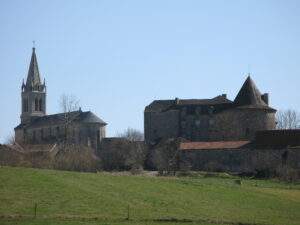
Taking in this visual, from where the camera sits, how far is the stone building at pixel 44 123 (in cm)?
10718

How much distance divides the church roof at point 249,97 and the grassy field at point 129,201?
38684 millimetres

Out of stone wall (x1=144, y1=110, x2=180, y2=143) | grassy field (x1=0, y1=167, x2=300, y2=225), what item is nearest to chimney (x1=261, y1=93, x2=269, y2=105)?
stone wall (x1=144, y1=110, x2=180, y2=143)

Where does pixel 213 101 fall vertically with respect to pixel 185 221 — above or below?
above

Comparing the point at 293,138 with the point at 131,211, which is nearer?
the point at 131,211

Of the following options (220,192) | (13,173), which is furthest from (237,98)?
(13,173)

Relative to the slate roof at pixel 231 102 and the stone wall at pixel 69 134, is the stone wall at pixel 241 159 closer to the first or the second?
the slate roof at pixel 231 102

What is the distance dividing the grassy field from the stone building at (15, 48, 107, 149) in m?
50.9

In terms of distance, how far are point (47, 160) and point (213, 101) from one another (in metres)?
33.4

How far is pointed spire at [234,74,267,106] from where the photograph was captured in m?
85.1

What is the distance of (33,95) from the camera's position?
426 ft

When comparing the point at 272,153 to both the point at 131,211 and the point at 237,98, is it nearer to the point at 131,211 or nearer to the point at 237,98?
the point at 237,98

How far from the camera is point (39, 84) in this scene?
13112 centimetres

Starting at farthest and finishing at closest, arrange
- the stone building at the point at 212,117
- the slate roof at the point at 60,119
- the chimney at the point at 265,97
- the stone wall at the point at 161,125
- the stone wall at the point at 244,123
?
the slate roof at the point at 60,119
the stone wall at the point at 161,125
the chimney at the point at 265,97
the stone building at the point at 212,117
the stone wall at the point at 244,123

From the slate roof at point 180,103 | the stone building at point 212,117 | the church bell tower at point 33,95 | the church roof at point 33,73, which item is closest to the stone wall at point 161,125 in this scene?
the stone building at point 212,117
